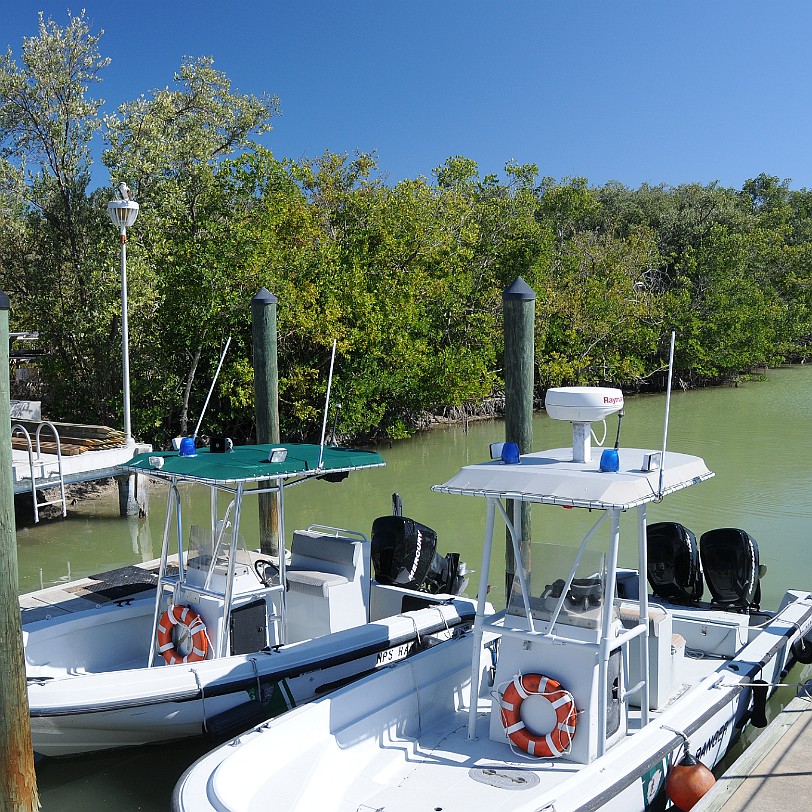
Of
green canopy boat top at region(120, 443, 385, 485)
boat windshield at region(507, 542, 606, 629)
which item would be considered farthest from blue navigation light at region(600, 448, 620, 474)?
green canopy boat top at region(120, 443, 385, 485)

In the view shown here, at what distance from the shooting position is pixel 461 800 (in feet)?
15.7

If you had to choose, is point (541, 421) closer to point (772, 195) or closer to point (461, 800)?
point (461, 800)

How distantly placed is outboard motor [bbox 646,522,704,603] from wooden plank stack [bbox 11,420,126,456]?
23.1 ft

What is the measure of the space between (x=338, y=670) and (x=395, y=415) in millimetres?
15083

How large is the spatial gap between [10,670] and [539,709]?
116 inches

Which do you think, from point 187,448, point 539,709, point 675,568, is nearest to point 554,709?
point 539,709

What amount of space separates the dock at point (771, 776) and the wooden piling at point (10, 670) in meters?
3.62

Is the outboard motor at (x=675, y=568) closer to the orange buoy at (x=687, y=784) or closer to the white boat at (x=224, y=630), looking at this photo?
the white boat at (x=224, y=630)

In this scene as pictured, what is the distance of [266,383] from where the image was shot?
9.64 metres

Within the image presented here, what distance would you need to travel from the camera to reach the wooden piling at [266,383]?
9.55 meters

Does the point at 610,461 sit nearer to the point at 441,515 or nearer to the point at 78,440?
the point at 78,440

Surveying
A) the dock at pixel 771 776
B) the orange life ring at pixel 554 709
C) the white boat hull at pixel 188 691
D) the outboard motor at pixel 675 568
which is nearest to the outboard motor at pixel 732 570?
the outboard motor at pixel 675 568

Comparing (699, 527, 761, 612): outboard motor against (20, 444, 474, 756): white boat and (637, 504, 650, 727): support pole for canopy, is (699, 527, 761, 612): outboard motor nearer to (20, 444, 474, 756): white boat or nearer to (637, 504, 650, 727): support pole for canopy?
(20, 444, 474, 756): white boat

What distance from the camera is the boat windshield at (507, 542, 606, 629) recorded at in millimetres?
5012
